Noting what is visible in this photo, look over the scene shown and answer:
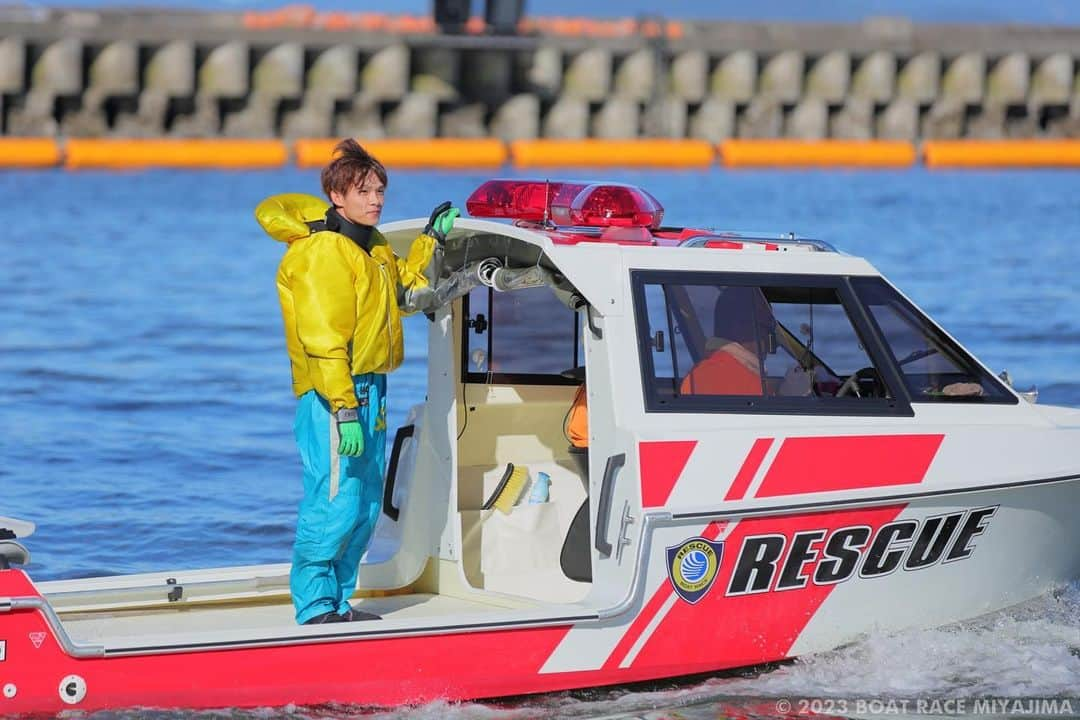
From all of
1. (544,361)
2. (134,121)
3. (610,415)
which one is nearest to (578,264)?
(610,415)

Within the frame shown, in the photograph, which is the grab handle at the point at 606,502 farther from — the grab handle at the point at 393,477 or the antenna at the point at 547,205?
the grab handle at the point at 393,477

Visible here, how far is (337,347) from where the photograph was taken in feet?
19.1

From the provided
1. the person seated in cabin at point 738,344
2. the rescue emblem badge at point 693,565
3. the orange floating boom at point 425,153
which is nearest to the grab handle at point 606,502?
the rescue emblem badge at point 693,565

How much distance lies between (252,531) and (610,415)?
4280 mm

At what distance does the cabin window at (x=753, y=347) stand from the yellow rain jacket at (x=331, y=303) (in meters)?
0.95

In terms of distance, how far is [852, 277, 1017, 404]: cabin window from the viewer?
21.7 ft

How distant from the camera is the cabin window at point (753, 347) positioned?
6.30 meters

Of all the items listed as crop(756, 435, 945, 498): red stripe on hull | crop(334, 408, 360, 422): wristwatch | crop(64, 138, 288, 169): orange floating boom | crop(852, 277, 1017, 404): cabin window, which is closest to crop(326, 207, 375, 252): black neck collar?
crop(334, 408, 360, 422): wristwatch

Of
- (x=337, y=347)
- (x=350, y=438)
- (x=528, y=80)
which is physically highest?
(x=528, y=80)

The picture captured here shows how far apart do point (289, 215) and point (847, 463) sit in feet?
7.50

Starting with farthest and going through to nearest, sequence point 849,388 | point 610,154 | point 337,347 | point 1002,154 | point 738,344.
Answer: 1. point 1002,154
2. point 610,154
3. point 849,388
4. point 738,344
5. point 337,347

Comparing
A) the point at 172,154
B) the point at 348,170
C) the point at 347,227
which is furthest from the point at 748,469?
the point at 172,154

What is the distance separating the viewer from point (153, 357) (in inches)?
648

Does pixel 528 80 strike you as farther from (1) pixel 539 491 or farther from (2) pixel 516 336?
(1) pixel 539 491
